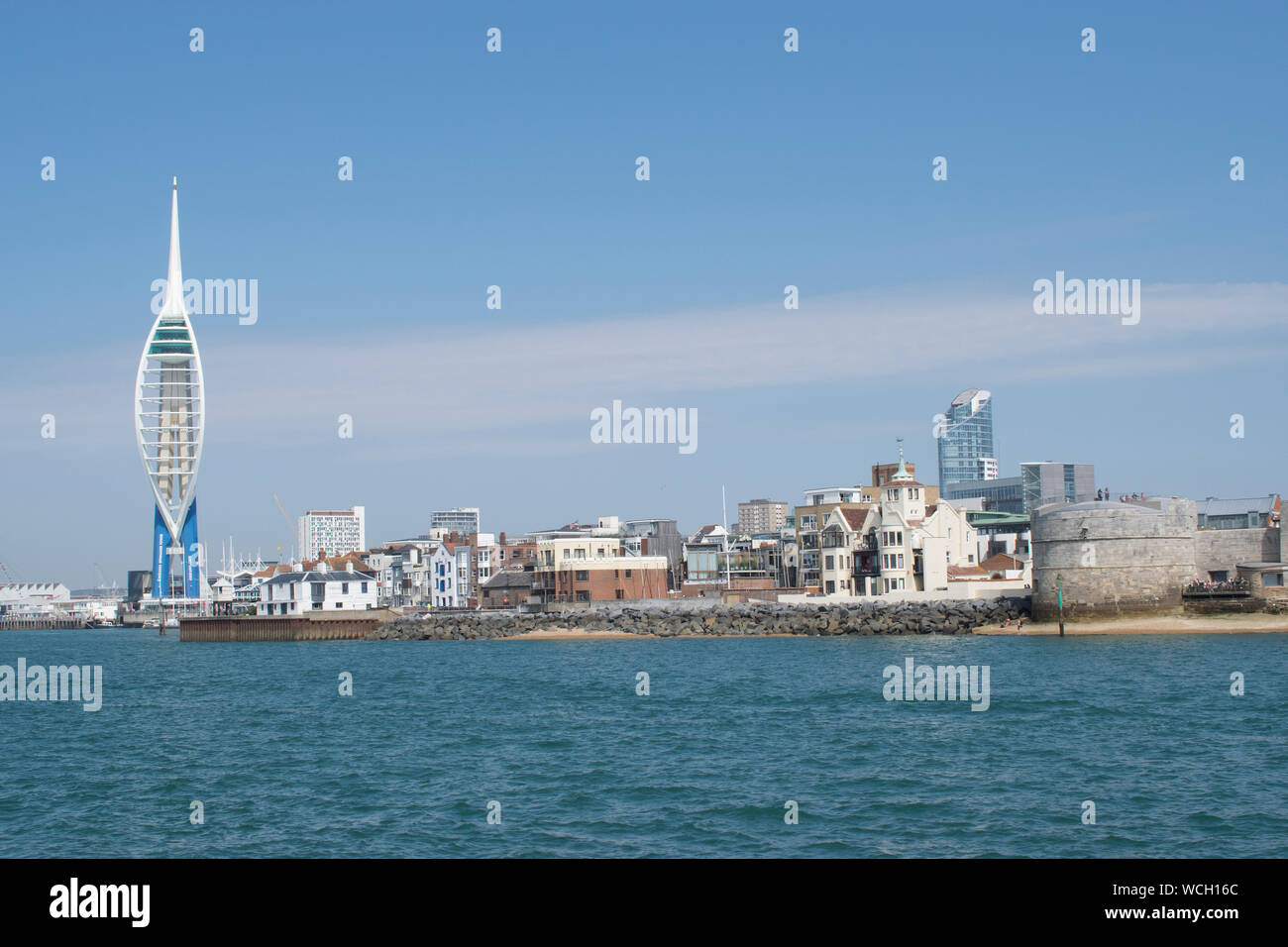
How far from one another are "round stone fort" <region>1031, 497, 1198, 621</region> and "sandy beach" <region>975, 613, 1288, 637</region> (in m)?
0.56

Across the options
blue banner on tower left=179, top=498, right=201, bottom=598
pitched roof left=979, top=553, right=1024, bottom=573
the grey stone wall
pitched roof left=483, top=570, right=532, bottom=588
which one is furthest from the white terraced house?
the grey stone wall

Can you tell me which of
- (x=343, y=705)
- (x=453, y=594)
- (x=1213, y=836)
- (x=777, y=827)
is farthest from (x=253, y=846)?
(x=453, y=594)

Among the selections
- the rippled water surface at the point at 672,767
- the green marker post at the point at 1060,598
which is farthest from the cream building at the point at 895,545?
the rippled water surface at the point at 672,767

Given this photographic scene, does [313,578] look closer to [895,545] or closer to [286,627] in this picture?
[286,627]

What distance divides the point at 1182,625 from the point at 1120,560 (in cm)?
537

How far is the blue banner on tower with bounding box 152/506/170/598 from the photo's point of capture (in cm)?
16738

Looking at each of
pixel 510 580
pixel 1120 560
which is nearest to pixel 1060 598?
pixel 1120 560

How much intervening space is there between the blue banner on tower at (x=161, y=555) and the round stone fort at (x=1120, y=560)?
129263 millimetres

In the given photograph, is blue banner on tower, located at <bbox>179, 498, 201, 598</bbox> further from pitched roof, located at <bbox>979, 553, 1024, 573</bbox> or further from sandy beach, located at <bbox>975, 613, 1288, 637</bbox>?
sandy beach, located at <bbox>975, 613, 1288, 637</bbox>

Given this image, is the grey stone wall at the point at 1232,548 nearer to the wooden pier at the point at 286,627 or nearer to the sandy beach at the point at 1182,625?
the sandy beach at the point at 1182,625

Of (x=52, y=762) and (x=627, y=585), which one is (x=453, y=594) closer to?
(x=627, y=585)
